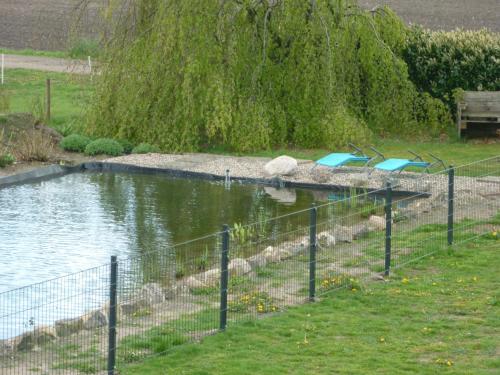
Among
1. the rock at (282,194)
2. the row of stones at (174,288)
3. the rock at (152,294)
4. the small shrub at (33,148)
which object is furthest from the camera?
the small shrub at (33,148)

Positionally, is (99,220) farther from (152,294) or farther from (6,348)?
(6,348)

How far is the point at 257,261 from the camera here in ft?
47.3

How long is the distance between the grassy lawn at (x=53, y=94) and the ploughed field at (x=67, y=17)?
6889 mm

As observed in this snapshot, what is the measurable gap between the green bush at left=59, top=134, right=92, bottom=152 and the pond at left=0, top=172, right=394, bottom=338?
5.43ft

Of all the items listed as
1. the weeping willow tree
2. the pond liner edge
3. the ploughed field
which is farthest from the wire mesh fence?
the ploughed field

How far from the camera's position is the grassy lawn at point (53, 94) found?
28.7 meters

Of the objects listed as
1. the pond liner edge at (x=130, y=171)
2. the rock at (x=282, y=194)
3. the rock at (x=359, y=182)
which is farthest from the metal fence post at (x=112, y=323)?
the rock at (x=359, y=182)

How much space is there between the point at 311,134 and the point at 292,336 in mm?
14868

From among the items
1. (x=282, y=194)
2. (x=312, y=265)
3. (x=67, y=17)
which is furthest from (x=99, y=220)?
(x=67, y=17)

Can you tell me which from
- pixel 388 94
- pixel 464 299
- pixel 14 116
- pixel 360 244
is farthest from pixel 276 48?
pixel 464 299

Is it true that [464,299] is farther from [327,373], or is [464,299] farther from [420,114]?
[420,114]

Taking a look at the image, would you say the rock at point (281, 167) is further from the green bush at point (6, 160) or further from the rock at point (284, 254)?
the rock at point (284, 254)

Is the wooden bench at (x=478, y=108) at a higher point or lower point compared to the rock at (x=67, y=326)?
higher

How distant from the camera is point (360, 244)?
1554 centimetres
